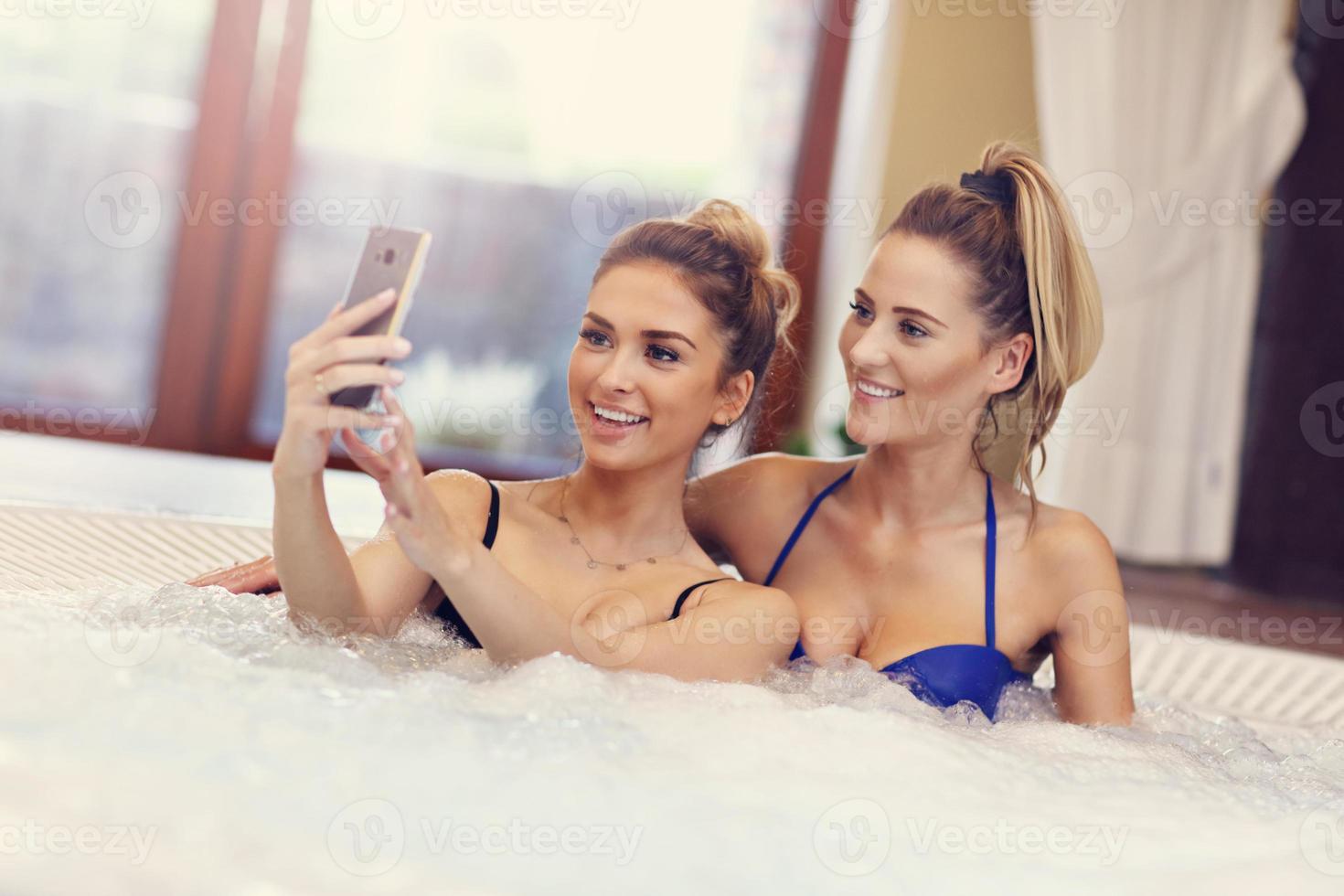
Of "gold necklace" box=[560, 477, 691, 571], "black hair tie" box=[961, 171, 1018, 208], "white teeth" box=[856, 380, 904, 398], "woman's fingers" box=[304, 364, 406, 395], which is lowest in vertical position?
"gold necklace" box=[560, 477, 691, 571]

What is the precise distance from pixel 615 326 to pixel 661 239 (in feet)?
0.45

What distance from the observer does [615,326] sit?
4.72ft

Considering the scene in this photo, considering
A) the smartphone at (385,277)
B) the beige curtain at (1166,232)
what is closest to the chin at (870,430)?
the smartphone at (385,277)

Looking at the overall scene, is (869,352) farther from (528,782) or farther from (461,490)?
(528,782)

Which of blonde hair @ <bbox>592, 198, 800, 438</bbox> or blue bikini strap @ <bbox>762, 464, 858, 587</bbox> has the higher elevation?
blonde hair @ <bbox>592, 198, 800, 438</bbox>

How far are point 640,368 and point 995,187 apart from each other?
60 centimetres

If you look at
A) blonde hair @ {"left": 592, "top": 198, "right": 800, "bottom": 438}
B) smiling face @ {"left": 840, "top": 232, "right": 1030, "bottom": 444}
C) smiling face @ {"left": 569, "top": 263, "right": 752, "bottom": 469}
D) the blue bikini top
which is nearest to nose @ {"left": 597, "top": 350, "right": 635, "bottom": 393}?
smiling face @ {"left": 569, "top": 263, "right": 752, "bottom": 469}

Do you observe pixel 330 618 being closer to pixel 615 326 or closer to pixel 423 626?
pixel 423 626

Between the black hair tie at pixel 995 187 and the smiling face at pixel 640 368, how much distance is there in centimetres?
46

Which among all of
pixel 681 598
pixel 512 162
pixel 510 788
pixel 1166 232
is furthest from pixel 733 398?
pixel 512 162

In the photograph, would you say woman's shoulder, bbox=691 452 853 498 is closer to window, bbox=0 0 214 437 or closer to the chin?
the chin

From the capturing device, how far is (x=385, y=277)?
1.08 meters

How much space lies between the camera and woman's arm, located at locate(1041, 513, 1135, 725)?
1.62 metres

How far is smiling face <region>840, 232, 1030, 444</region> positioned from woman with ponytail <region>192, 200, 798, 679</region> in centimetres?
12
